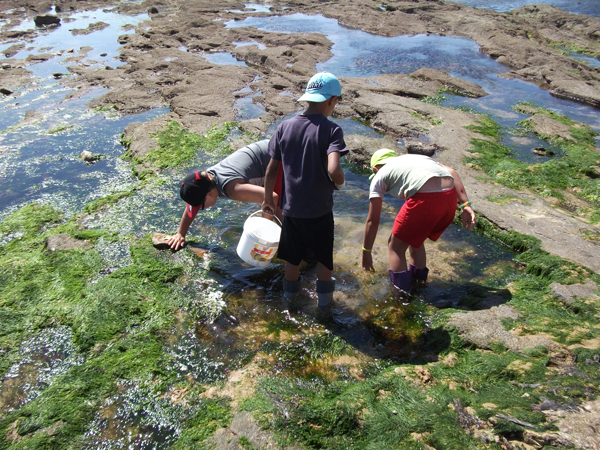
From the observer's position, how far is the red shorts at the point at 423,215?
350 centimetres

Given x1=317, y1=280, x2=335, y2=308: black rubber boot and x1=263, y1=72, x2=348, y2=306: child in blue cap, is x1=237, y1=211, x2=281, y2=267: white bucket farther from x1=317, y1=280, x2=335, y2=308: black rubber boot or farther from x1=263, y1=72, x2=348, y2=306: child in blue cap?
x1=317, y1=280, x2=335, y2=308: black rubber boot

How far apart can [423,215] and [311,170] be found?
3.55 ft

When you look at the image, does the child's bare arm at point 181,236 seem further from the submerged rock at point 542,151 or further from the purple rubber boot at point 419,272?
the submerged rock at point 542,151

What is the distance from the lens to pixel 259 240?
3.68 m

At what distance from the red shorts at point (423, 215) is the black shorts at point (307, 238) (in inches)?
27.0

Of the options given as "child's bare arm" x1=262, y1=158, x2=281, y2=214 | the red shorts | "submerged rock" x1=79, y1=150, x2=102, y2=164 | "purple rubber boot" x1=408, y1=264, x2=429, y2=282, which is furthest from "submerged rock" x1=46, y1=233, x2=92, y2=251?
"purple rubber boot" x1=408, y1=264, x2=429, y2=282

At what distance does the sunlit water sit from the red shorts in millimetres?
701

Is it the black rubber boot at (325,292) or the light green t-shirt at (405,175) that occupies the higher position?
the light green t-shirt at (405,175)

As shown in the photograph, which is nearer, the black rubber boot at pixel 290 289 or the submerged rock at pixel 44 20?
the black rubber boot at pixel 290 289

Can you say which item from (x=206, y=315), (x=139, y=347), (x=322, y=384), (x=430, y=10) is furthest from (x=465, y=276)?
(x=430, y=10)

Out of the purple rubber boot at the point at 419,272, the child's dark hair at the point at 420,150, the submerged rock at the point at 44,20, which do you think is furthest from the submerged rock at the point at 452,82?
the submerged rock at the point at 44,20

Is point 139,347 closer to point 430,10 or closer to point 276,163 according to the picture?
point 276,163

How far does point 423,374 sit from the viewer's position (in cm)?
291

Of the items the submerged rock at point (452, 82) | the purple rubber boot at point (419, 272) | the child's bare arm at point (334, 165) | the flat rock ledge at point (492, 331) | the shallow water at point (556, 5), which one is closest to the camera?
the child's bare arm at point (334, 165)
